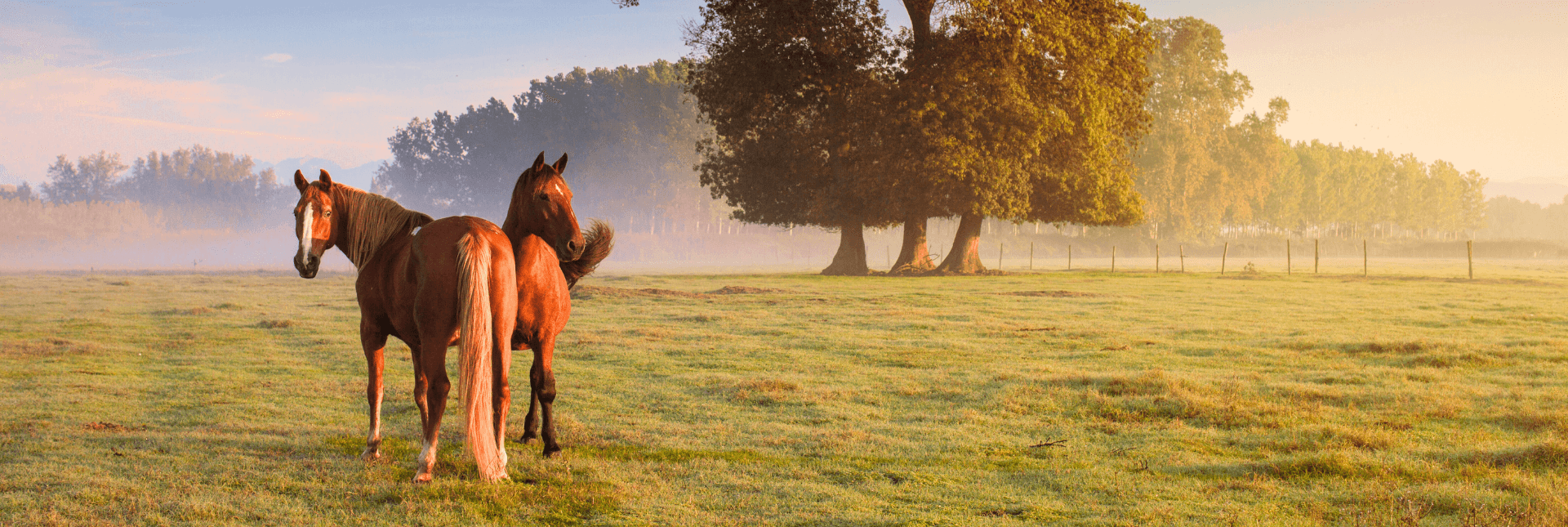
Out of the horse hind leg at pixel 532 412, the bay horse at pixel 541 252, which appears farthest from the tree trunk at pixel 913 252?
the bay horse at pixel 541 252

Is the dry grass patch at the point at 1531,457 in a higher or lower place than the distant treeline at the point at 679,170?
lower

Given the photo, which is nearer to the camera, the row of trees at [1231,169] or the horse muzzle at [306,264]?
the horse muzzle at [306,264]

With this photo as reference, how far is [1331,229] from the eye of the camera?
491 feet

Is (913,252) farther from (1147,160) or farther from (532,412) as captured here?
(1147,160)

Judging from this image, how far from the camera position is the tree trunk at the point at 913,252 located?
43.0 m

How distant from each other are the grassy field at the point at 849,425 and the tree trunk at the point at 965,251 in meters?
21.6

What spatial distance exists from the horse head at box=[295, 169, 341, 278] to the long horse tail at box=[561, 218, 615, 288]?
215 cm

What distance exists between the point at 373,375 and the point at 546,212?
6.07 feet

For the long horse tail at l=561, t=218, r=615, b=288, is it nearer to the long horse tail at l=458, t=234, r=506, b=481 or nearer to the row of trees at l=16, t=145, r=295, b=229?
the long horse tail at l=458, t=234, r=506, b=481

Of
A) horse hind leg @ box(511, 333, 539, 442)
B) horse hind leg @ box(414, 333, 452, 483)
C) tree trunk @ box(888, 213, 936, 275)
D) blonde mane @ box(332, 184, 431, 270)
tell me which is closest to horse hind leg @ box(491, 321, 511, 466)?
horse hind leg @ box(414, 333, 452, 483)

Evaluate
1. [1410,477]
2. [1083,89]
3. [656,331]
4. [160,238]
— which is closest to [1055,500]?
[1410,477]

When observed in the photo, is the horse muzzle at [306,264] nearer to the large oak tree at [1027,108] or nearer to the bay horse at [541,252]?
the bay horse at [541,252]

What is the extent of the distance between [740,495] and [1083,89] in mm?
35171

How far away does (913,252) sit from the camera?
43750 mm
